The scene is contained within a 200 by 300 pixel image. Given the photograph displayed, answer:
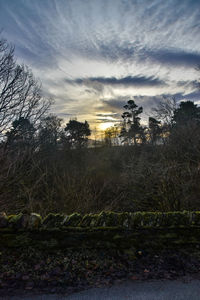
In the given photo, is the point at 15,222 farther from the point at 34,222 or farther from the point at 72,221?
the point at 72,221

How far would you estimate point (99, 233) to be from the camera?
317 centimetres

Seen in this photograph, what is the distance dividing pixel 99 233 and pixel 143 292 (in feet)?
3.75

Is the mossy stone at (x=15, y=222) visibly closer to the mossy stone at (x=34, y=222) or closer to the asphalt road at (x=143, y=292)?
the mossy stone at (x=34, y=222)

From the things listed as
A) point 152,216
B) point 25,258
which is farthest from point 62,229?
point 152,216

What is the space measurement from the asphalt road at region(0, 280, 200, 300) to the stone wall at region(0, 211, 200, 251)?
0.76 m

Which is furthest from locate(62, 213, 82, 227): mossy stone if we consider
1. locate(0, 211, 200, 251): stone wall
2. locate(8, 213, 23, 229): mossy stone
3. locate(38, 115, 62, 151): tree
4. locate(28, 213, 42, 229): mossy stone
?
locate(38, 115, 62, 151): tree

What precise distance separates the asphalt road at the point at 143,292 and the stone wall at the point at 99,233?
0.76 metres

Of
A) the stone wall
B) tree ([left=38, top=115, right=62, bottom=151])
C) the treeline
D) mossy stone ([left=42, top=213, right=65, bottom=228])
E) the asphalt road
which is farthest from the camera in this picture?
tree ([left=38, top=115, right=62, bottom=151])

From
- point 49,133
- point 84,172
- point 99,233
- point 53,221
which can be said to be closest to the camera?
point 99,233

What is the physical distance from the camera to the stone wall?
123 inches

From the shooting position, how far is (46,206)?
6.30 meters

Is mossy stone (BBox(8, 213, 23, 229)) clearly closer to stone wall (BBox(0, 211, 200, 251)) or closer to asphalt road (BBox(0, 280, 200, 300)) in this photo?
stone wall (BBox(0, 211, 200, 251))

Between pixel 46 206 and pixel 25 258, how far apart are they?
3493mm

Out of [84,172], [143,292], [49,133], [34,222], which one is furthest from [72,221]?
[49,133]
